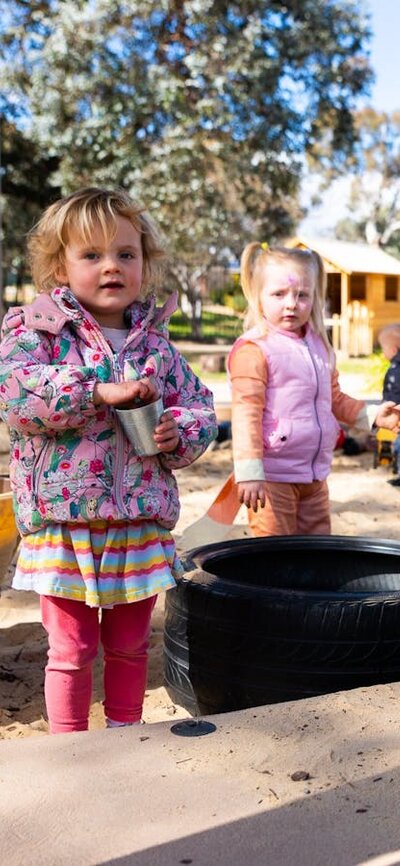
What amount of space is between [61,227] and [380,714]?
135 cm

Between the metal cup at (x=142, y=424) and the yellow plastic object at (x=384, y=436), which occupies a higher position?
the metal cup at (x=142, y=424)

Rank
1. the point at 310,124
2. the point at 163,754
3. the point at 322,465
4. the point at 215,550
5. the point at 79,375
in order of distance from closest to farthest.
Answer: the point at 163,754, the point at 79,375, the point at 215,550, the point at 322,465, the point at 310,124

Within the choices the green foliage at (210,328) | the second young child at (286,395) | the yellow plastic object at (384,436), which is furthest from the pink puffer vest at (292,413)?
the green foliage at (210,328)

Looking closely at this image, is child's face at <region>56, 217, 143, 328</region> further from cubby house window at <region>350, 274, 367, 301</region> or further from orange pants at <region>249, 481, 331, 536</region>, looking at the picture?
cubby house window at <region>350, 274, 367, 301</region>

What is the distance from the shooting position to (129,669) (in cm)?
248

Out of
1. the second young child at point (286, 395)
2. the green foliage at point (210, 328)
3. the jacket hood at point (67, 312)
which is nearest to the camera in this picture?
the jacket hood at point (67, 312)

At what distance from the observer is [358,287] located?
2103 centimetres

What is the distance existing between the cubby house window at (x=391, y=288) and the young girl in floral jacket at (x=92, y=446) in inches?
778

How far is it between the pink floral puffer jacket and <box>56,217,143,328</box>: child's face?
0.05 m

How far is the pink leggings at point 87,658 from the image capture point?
7.82 ft

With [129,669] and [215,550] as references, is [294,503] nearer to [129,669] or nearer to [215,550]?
[215,550]

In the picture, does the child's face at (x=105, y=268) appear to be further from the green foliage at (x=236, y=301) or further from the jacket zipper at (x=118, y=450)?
the green foliage at (x=236, y=301)

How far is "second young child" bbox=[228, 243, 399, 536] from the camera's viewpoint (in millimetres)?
3447

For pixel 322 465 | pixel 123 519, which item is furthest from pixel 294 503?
pixel 123 519
